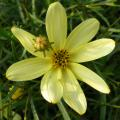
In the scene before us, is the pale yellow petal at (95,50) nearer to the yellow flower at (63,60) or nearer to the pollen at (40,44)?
the yellow flower at (63,60)

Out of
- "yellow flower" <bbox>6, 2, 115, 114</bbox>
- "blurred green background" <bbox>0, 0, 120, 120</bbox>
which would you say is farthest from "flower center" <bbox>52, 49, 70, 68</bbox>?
"blurred green background" <bbox>0, 0, 120, 120</bbox>

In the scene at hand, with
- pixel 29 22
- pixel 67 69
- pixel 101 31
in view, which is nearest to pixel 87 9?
pixel 101 31

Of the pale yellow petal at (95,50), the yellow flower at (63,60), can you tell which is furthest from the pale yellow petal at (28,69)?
the pale yellow petal at (95,50)

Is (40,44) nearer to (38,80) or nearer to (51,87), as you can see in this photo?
(51,87)

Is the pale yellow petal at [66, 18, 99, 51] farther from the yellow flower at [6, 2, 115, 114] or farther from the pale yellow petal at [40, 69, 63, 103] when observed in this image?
the pale yellow petal at [40, 69, 63, 103]

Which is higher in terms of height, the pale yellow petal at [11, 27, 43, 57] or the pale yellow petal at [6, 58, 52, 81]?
the pale yellow petal at [11, 27, 43, 57]

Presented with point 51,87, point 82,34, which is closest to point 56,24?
point 82,34
